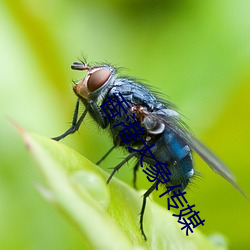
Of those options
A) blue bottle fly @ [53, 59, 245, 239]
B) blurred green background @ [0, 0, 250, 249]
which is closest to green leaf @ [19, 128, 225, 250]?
blue bottle fly @ [53, 59, 245, 239]

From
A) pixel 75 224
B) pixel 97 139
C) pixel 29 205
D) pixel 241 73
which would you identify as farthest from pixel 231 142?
pixel 75 224

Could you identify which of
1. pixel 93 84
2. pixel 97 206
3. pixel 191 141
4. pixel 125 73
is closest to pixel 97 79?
→ pixel 93 84

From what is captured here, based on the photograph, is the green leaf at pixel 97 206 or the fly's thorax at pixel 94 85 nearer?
the green leaf at pixel 97 206

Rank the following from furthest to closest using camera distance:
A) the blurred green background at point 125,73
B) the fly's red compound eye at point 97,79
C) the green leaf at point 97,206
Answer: the blurred green background at point 125,73 < the fly's red compound eye at point 97,79 < the green leaf at point 97,206

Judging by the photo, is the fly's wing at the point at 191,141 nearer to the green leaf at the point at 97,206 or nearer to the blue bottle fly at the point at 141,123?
the blue bottle fly at the point at 141,123

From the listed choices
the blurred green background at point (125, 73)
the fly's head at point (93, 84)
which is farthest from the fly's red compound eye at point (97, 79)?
the blurred green background at point (125, 73)
